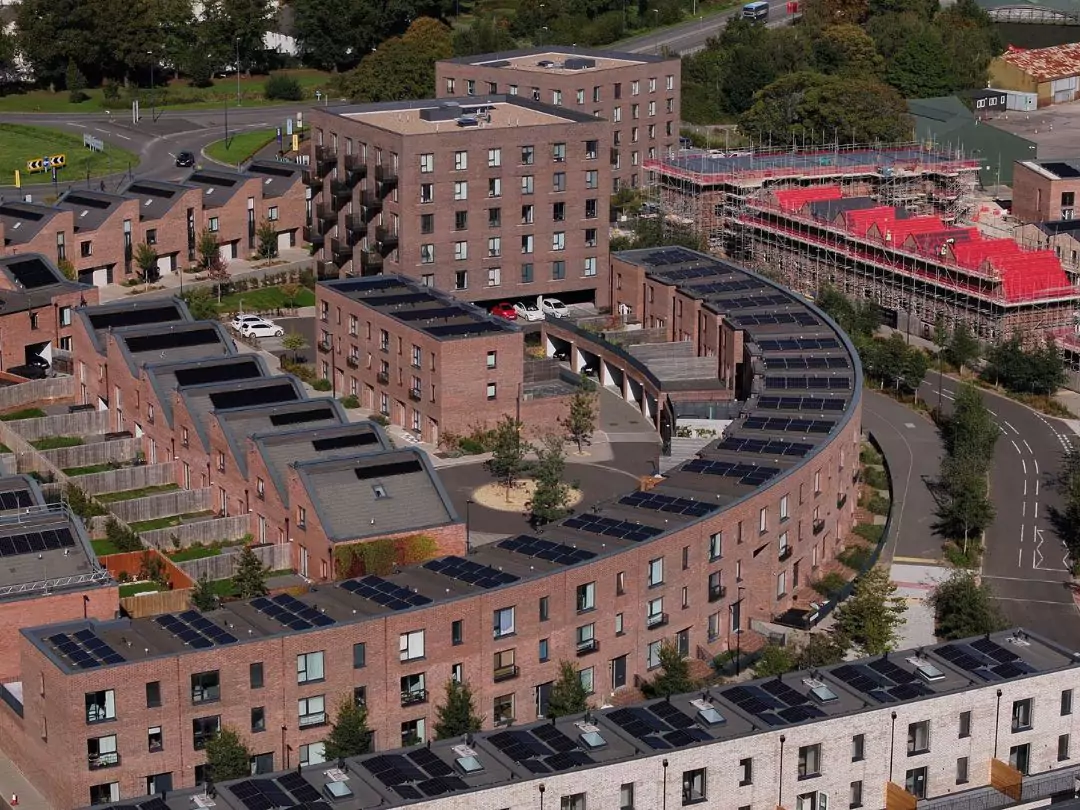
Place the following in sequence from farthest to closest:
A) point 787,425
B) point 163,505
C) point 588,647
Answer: point 163,505 < point 787,425 < point 588,647

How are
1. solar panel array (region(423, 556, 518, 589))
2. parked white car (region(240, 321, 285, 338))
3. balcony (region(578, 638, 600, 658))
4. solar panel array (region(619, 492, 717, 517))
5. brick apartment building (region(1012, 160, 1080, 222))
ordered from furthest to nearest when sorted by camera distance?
brick apartment building (region(1012, 160, 1080, 222)) < parked white car (region(240, 321, 285, 338)) < solar panel array (region(619, 492, 717, 517)) < balcony (region(578, 638, 600, 658)) < solar panel array (region(423, 556, 518, 589))

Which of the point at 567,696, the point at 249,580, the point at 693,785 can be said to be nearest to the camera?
the point at 693,785

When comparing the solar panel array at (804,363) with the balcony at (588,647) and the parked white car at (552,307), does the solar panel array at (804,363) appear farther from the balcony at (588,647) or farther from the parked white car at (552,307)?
the balcony at (588,647)

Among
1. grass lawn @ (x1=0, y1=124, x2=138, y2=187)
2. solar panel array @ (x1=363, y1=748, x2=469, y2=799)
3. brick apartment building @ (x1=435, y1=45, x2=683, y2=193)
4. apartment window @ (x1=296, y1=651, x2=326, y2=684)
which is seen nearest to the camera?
solar panel array @ (x1=363, y1=748, x2=469, y2=799)

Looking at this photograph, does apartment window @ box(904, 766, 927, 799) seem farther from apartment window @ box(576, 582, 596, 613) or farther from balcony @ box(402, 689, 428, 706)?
balcony @ box(402, 689, 428, 706)

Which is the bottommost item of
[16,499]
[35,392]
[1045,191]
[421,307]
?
[35,392]

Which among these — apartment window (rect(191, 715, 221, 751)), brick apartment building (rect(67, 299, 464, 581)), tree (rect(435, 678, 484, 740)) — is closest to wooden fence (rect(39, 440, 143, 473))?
brick apartment building (rect(67, 299, 464, 581))

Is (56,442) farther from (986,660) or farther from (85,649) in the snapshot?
(986,660)

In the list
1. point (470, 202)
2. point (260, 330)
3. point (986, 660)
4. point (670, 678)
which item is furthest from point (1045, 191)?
point (986, 660)
